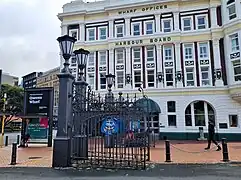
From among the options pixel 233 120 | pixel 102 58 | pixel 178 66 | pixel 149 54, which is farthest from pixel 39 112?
pixel 233 120

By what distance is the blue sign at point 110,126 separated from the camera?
11.1m

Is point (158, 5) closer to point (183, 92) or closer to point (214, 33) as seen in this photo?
point (214, 33)

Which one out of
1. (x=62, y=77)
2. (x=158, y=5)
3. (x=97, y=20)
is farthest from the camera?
(x=97, y=20)

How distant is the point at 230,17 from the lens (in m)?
26.1

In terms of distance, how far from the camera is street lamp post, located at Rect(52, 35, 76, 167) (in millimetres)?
9867

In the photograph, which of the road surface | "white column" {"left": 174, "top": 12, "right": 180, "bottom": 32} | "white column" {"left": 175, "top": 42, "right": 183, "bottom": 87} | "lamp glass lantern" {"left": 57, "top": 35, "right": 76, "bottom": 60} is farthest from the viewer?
"white column" {"left": 174, "top": 12, "right": 180, "bottom": 32}

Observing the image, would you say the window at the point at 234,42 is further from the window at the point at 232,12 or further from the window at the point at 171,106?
the window at the point at 171,106

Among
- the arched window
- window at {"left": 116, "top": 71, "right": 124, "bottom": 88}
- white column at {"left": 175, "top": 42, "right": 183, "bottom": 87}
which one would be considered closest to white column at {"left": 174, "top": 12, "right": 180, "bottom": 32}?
white column at {"left": 175, "top": 42, "right": 183, "bottom": 87}

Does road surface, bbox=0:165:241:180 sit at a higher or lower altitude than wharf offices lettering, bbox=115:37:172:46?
lower

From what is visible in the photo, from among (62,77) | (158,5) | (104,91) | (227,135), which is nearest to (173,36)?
(158,5)

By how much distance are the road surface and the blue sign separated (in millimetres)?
2225

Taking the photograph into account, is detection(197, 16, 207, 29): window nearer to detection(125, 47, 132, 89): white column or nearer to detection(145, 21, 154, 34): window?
detection(145, 21, 154, 34): window

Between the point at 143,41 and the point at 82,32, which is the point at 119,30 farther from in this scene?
the point at 82,32

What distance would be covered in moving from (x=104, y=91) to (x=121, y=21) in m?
8.38
